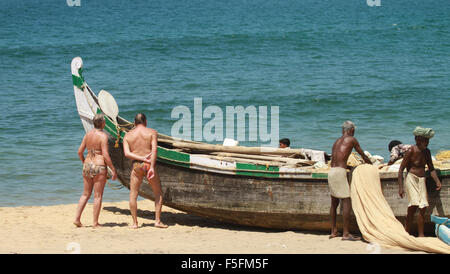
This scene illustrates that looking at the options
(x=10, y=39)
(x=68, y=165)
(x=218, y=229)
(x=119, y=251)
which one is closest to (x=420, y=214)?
(x=218, y=229)

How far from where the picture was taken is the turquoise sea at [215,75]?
623 inches

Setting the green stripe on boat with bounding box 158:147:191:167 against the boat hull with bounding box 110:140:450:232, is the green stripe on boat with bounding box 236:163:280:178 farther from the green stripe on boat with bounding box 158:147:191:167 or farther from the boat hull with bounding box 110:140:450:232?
the green stripe on boat with bounding box 158:147:191:167

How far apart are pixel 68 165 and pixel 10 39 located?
79.4ft

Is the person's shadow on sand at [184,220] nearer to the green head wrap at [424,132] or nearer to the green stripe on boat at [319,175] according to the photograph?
the green stripe on boat at [319,175]

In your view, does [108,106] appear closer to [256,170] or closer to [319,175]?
[256,170]

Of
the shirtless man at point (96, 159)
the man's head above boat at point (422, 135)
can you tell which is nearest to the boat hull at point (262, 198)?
the man's head above boat at point (422, 135)

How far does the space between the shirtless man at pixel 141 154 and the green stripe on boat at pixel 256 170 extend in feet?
3.82

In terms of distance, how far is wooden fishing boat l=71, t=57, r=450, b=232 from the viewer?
26.8 feet

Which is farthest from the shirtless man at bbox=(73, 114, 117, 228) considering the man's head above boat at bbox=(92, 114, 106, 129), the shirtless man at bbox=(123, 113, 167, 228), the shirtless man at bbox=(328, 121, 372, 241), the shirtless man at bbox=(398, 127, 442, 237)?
the shirtless man at bbox=(398, 127, 442, 237)

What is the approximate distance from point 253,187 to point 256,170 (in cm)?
25

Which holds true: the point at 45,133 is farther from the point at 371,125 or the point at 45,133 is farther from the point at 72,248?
the point at 72,248

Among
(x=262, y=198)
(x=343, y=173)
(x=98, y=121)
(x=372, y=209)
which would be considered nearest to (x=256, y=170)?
(x=262, y=198)

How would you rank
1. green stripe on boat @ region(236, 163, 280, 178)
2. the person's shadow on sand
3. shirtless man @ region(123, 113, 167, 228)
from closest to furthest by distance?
green stripe on boat @ region(236, 163, 280, 178), shirtless man @ region(123, 113, 167, 228), the person's shadow on sand

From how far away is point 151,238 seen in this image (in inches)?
328
